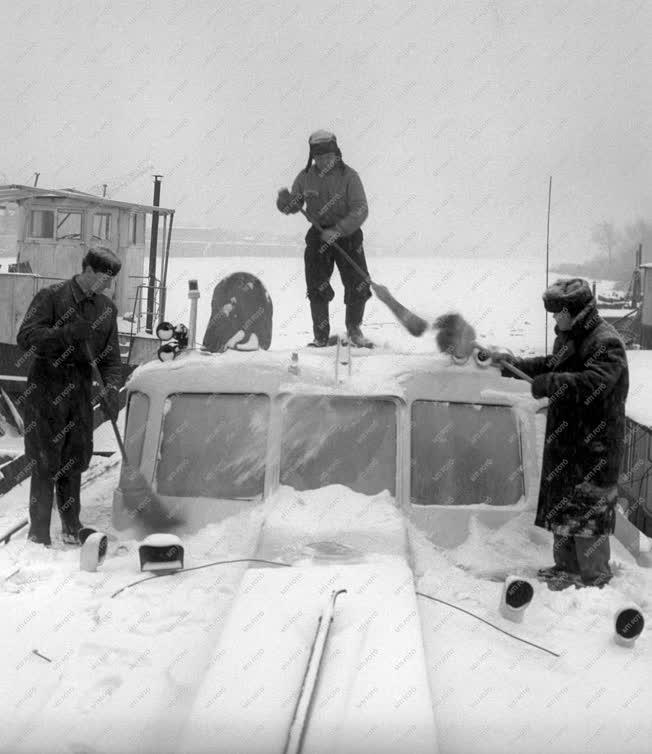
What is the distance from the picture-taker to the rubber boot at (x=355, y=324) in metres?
6.01

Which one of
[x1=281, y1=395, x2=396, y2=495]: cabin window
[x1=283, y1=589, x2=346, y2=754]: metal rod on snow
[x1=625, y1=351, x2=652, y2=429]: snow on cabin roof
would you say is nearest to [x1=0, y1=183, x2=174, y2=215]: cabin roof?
[x1=625, y1=351, x2=652, y2=429]: snow on cabin roof

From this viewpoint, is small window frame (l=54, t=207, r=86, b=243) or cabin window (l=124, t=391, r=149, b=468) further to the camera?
small window frame (l=54, t=207, r=86, b=243)

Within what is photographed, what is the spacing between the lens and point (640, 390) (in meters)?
12.1

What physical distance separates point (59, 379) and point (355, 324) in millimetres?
2057

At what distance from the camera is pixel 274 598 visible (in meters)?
3.31

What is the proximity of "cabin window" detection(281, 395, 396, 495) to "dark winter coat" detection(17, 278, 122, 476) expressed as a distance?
1366 mm

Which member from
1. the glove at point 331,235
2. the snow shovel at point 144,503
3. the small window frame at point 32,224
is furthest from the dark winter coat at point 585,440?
the small window frame at point 32,224

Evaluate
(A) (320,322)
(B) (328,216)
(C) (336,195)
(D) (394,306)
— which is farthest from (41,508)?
(C) (336,195)

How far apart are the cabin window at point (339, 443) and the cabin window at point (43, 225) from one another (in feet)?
55.5

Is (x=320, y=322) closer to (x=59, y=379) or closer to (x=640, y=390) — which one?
(x=59, y=379)

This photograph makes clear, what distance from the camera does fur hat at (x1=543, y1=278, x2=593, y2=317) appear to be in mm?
4543

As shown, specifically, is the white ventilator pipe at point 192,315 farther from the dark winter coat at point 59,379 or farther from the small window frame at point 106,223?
the small window frame at point 106,223

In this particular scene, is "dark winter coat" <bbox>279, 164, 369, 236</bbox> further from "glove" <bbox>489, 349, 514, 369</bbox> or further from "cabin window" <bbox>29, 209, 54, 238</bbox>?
"cabin window" <bbox>29, 209, 54, 238</bbox>

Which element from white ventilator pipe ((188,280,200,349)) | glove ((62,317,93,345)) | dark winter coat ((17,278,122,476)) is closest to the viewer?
glove ((62,317,93,345))
